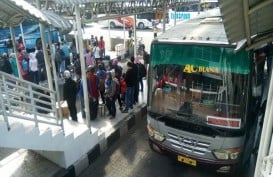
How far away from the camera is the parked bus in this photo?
564 centimetres

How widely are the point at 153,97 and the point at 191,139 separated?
1.17 m

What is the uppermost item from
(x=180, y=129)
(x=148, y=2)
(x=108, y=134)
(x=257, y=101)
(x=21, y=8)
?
(x=148, y=2)

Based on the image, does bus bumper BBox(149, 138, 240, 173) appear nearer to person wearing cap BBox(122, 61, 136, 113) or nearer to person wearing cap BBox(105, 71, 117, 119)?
person wearing cap BBox(105, 71, 117, 119)

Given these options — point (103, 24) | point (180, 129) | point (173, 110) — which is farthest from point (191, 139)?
point (103, 24)

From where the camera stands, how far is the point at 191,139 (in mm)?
6199

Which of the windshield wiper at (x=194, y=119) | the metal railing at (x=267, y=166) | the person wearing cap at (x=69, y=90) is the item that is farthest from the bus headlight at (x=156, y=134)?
the metal railing at (x=267, y=166)

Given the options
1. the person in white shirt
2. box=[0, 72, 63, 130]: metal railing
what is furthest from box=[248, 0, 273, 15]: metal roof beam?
the person in white shirt

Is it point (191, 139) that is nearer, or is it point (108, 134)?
point (191, 139)

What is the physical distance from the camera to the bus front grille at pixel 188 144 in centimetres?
Result: 612

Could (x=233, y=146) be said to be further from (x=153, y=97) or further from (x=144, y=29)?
(x=144, y=29)

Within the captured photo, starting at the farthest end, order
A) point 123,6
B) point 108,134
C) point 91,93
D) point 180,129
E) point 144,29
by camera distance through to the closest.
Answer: point 144,29
point 123,6
point 91,93
point 108,134
point 180,129

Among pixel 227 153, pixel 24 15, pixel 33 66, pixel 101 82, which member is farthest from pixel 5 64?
pixel 227 153

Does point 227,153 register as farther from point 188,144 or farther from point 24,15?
point 24,15

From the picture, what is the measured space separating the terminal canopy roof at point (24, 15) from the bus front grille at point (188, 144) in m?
3.05
